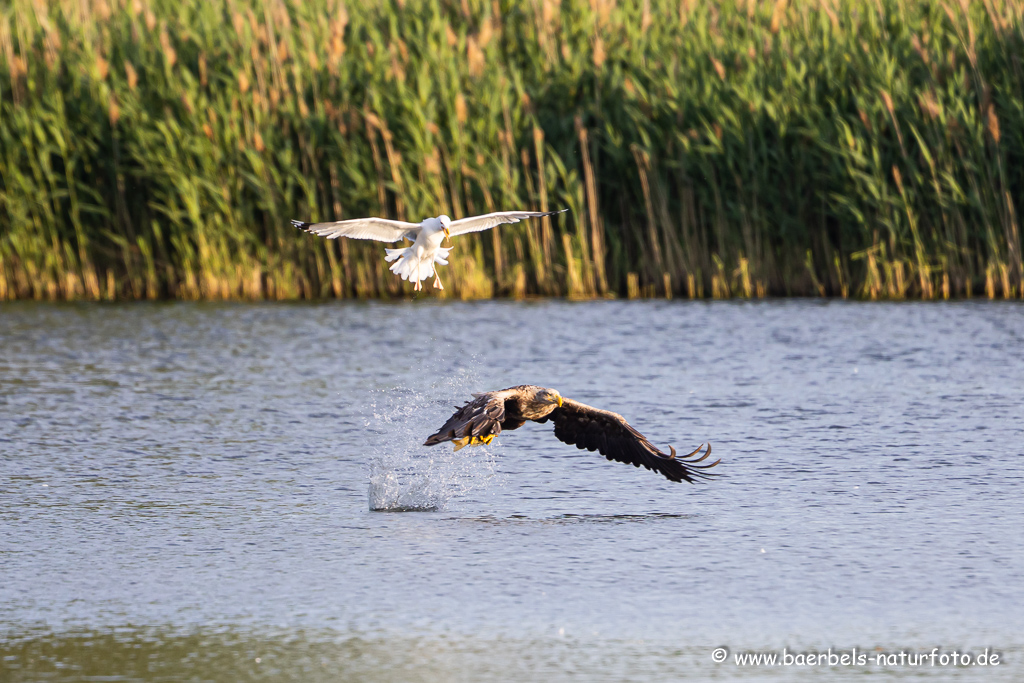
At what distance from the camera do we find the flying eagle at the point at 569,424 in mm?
6879

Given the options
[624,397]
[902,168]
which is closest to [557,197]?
[902,168]

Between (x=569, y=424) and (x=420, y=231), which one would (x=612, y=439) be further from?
(x=420, y=231)

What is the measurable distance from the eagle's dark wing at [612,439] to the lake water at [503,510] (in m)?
0.23

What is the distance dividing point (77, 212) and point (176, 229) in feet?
3.52

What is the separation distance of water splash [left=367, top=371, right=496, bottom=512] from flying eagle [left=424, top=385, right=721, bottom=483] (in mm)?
717

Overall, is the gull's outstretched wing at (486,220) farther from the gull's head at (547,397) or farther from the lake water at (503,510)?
the lake water at (503,510)

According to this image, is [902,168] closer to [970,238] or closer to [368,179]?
[970,238]

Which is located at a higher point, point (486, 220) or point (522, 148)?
point (522, 148)

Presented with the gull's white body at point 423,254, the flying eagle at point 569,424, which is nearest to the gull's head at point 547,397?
the flying eagle at point 569,424

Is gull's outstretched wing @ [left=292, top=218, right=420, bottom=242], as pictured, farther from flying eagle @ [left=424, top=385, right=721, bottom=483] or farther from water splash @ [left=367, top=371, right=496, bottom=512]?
water splash @ [left=367, top=371, right=496, bottom=512]

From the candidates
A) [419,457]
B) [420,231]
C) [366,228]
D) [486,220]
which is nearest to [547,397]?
[486,220]

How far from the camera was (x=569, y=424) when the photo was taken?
798cm

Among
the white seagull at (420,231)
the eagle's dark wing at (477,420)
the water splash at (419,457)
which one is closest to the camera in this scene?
the eagle's dark wing at (477,420)

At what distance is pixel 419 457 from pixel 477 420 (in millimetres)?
2841
